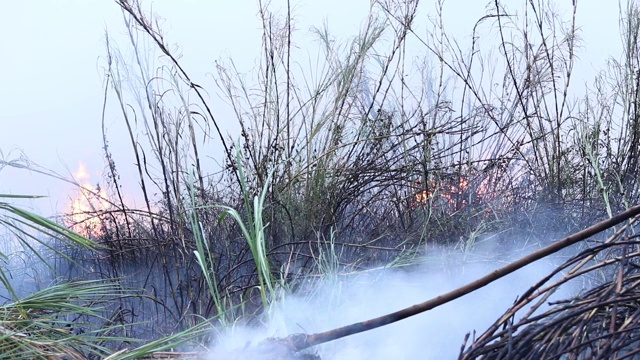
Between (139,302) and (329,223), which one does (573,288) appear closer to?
(329,223)

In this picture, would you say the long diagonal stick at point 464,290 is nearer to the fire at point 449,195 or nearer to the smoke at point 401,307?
the smoke at point 401,307

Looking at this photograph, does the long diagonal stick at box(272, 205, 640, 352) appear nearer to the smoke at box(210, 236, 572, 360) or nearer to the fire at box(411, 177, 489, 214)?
the smoke at box(210, 236, 572, 360)

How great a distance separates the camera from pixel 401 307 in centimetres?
176

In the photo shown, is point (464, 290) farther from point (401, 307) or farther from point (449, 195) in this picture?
point (449, 195)

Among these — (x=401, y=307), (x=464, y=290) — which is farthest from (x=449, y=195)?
(x=464, y=290)

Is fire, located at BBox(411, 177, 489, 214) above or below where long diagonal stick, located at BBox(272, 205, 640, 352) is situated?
above

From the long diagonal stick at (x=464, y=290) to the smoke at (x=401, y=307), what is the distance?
0.14m

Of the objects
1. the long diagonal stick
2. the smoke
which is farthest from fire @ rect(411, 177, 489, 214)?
the long diagonal stick

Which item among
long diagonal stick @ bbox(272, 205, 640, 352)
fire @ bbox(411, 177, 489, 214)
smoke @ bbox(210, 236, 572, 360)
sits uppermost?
fire @ bbox(411, 177, 489, 214)

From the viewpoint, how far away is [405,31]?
3.08 metres

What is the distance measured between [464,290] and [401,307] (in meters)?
0.93

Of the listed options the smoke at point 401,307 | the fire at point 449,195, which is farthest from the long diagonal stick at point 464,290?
the fire at point 449,195

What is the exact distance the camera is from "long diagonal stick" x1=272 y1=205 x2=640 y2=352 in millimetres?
779

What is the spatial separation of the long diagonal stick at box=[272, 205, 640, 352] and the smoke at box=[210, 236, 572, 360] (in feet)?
0.45
